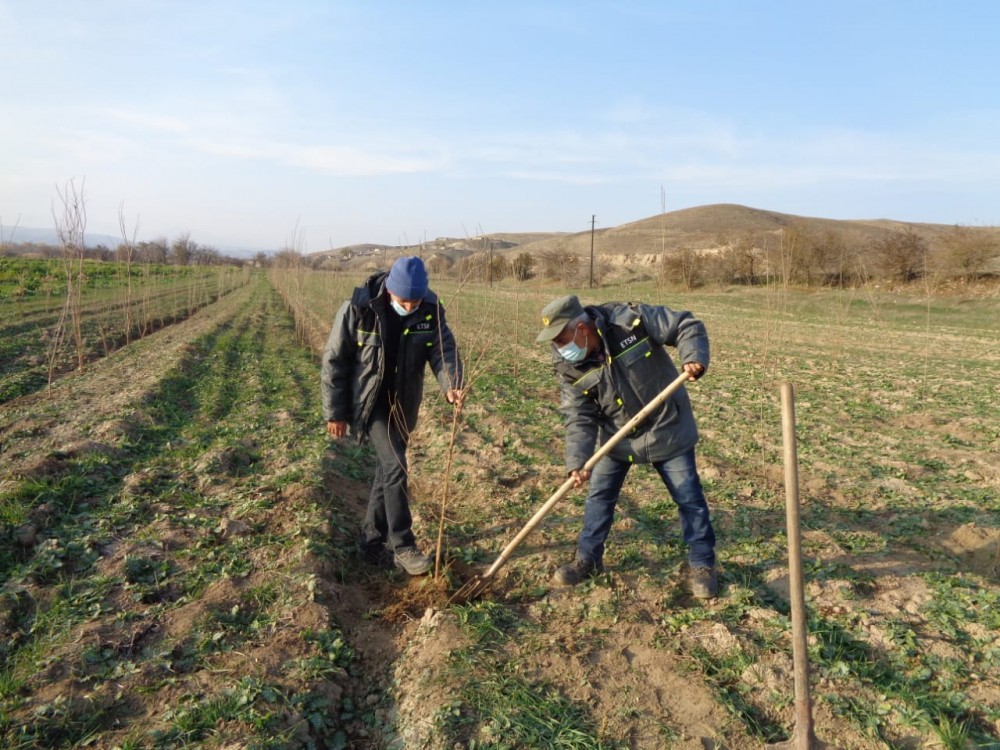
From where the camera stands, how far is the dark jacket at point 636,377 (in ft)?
10.8

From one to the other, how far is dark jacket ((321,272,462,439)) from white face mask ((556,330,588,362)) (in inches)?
27.0

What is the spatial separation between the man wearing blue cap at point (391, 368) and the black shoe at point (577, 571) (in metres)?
0.79

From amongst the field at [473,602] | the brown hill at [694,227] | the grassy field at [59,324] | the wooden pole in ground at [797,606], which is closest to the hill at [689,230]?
the brown hill at [694,227]

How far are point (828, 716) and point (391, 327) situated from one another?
2.78 metres

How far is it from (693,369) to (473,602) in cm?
173

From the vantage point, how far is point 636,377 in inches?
132

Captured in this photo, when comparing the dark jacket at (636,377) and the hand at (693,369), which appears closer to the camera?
the hand at (693,369)

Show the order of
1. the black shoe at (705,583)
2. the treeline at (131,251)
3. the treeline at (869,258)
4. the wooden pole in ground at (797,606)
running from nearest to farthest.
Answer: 1. the wooden pole in ground at (797,606)
2. the black shoe at (705,583)
3. the treeline at (131,251)
4. the treeline at (869,258)

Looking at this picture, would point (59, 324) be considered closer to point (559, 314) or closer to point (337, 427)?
point (337, 427)

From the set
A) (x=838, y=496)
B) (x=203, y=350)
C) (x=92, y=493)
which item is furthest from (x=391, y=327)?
(x=203, y=350)

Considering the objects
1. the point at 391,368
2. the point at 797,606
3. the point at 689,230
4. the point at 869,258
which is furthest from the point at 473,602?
the point at 689,230

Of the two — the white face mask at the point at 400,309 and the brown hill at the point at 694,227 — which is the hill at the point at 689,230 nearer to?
the brown hill at the point at 694,227

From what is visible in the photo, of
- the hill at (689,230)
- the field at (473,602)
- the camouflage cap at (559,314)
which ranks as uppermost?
the hill at (689,230)

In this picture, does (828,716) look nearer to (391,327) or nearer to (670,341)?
(670,341)
